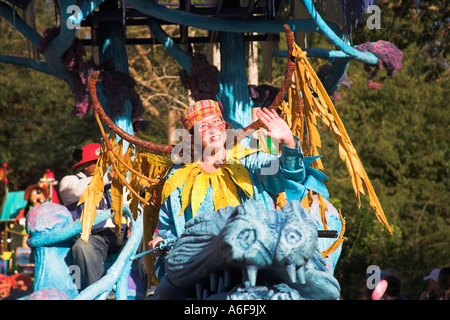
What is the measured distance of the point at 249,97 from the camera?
580 centimetres

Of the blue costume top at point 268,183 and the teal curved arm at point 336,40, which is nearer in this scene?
the blue costume top at point 268,183

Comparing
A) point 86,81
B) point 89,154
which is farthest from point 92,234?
point 86,81

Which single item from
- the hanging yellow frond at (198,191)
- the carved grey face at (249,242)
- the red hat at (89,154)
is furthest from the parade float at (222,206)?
the red hat at (89,154)

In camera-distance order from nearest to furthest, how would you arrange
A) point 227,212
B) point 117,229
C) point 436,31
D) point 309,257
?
point 309,257 < point 227,212 < point 117,229 < point 436,31

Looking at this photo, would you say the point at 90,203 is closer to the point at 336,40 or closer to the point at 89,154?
the point at 89,154

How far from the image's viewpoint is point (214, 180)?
117 inches

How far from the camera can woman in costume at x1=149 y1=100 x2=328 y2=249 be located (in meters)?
2.91

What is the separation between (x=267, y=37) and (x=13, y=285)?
3.56 metres

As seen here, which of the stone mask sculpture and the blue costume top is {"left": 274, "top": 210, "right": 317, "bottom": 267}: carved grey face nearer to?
the stone mask sculpture

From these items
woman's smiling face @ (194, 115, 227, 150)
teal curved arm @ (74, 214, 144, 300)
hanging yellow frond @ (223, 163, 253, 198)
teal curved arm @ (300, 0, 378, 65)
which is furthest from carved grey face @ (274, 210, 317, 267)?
teal curved arm @ (300, 0, 378, 65)

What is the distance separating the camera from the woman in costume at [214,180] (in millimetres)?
2908

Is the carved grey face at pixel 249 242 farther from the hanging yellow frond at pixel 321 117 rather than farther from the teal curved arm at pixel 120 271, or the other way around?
the teal curved arm at pixel 120 271
